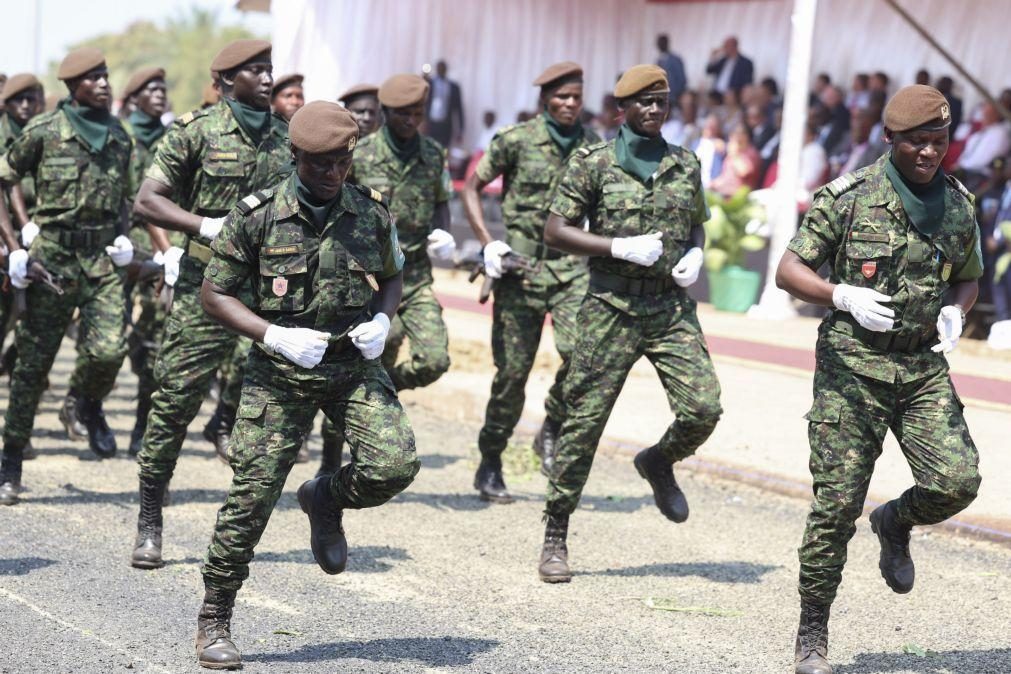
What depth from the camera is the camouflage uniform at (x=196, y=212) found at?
22.8ft

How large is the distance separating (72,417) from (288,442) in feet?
16.2

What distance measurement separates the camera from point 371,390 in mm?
5598

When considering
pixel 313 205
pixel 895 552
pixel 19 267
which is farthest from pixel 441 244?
pixel 895 552

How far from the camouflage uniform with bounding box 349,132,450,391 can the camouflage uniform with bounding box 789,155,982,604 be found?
3158 millimetres

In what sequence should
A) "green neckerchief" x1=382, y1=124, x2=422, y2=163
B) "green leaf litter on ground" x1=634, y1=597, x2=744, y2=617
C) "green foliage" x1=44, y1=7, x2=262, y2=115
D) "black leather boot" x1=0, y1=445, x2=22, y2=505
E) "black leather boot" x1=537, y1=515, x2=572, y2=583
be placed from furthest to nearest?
1. "green foliage" x1=44, y1=7, x2=262, y2=115
2. "green neckerchief" x1=382, y1=124, x2=422, y2=163
3. "black leather boot" x1=0, y1=445, x2=22, y2=505
4. "black leather boot" x1=537, y1=515, x2=572, y2=583
5. "green leaf litter on ground" x1=634, y1=597, x2=744, y2=617

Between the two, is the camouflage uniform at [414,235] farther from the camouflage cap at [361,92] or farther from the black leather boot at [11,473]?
the black leather boot at [11,473]

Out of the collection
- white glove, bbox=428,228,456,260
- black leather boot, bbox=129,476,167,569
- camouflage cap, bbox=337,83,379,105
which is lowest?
black leather boot, bbox=129,476,167,569

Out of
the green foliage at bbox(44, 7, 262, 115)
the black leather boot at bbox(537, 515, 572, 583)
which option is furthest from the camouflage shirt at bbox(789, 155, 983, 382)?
the green foliage at bbox(44, 7, 262, 115)

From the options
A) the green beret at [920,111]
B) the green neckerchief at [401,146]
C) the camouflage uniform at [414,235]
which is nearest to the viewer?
the green beret at [920,111]

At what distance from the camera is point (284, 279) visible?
5422mm

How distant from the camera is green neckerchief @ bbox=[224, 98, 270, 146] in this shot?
284 inches

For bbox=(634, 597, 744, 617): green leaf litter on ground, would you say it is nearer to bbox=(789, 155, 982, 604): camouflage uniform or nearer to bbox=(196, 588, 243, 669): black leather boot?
bbox=(789, 155, 982, 604): camouflage uniform

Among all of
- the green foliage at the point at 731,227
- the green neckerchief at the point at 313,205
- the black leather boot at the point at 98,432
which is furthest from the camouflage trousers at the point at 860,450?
the green foliage at the point at 731,227

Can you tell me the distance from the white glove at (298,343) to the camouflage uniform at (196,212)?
1.75 m
